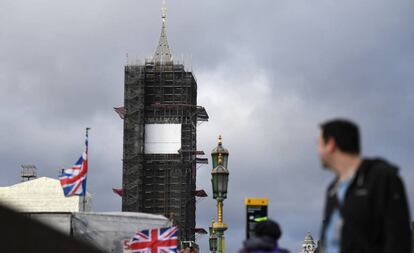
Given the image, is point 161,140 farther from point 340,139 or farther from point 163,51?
point 340,139

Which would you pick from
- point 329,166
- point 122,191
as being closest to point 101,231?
point 329,166

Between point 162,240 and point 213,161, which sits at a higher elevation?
point 213,161

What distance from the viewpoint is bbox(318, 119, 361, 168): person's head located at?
16.3 feet

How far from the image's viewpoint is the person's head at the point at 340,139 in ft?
16.3

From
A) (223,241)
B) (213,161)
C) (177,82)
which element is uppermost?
(177,82)

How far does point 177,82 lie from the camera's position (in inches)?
6373

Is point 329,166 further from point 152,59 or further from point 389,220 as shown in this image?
point 152,59

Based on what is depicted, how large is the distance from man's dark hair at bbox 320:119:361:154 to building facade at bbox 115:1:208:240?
148562 millimetres

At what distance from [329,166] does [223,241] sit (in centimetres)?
2253

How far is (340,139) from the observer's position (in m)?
4.98

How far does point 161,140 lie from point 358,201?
15793cm

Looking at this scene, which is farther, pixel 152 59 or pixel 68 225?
pixel 152 59

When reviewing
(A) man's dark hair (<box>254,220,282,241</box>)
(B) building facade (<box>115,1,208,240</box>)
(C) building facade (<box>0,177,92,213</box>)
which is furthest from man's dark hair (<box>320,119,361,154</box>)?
(B) building facade (<box>115,1,208,240</box>)

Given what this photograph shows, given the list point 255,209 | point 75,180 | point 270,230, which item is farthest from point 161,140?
point 270,230
